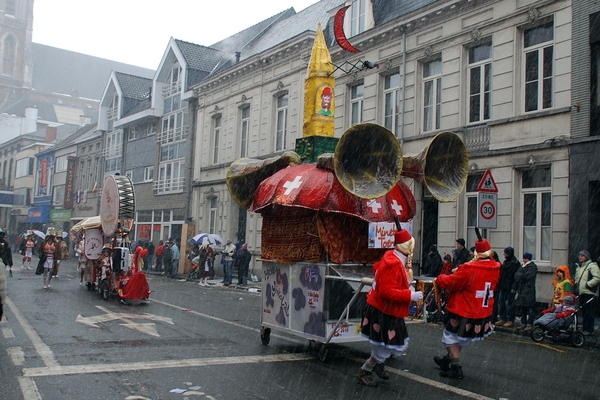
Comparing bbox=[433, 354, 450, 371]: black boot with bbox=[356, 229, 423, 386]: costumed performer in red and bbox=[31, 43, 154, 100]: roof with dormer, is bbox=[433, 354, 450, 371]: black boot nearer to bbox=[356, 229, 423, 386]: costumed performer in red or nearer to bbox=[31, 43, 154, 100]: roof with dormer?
bbox=[356, 229, 423, 386]: costumed performer in red

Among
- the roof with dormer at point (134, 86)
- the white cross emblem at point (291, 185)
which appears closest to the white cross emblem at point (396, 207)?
the white cross emblem at point (291, 185)

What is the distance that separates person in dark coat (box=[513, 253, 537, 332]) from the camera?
12375 mm

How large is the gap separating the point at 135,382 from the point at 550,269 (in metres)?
11.5

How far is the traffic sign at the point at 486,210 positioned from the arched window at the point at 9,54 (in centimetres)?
8899

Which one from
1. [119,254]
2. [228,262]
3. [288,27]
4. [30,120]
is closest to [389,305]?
[119,254]

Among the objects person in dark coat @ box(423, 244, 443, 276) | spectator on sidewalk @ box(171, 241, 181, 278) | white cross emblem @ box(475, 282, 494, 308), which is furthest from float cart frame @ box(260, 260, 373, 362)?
spectator on sidewalk @ box(171, 241, 181, 278)

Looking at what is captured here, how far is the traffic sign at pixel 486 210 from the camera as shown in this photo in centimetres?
1188

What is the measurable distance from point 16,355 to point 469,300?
5.77 metres

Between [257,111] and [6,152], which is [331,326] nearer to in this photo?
[257,111]

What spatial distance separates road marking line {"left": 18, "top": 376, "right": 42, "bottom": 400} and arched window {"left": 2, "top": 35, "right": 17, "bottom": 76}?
91111 mm

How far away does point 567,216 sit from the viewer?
14477mm

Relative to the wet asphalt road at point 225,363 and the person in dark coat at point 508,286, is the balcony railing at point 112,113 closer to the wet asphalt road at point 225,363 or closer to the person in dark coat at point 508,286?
the wet asphalt road at point 225,363

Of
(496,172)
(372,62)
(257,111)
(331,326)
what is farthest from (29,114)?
(331,326)

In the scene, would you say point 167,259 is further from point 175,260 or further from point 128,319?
point 128,319
